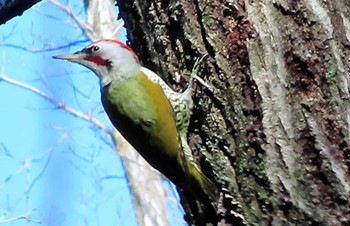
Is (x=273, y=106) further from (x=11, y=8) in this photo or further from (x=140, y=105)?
(x=140, y=105)

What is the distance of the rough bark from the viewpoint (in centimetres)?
218

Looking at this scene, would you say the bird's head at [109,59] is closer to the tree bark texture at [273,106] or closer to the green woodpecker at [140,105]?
the green woodpecker at [140,105]

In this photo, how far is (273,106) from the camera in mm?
2109

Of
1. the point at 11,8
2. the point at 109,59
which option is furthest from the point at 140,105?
the point at 11,8

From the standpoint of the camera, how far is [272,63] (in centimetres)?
215

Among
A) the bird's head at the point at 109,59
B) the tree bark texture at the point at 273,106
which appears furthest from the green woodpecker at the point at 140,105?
the tree bark texture at the point at 273,106

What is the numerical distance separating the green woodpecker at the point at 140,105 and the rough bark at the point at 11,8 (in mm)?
589

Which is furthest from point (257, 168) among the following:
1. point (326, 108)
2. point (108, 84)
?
point (108, 84)

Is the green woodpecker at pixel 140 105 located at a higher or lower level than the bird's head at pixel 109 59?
lower

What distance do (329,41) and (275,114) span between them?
0.82ft

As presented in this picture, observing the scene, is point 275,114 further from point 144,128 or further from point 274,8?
point 144,128

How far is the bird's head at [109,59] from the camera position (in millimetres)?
3014

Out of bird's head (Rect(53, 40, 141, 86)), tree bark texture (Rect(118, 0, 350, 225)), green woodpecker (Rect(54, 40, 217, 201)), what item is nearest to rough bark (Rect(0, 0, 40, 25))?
tree bark texture (Rect(118, 0, 350, 225))

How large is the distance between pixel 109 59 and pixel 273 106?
3.71ft
